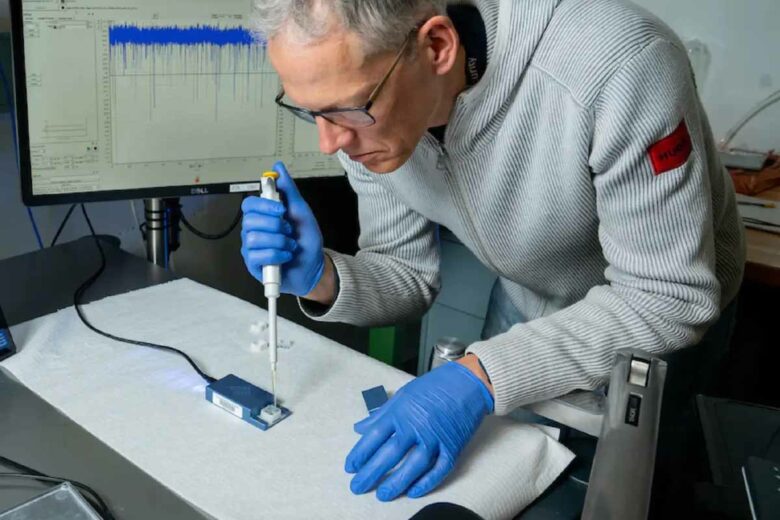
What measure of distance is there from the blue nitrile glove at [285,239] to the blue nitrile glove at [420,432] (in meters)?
0.25

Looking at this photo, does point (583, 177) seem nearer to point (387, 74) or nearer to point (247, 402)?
point (387, 74)

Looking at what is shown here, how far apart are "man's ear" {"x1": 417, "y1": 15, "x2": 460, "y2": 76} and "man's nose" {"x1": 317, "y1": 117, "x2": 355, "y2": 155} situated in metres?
0.13

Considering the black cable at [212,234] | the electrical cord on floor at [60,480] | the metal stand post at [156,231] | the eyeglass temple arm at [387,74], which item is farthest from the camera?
the black cable at [212,234]

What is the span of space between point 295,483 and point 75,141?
2.24ft

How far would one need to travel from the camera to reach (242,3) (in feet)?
4.06

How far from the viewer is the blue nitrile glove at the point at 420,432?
29.3 inches

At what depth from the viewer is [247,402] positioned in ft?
2.82

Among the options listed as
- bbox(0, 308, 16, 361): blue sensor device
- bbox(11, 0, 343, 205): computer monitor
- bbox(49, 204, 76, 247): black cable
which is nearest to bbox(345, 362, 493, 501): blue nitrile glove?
bbox(0, 308, 16, 361): blue sensor device

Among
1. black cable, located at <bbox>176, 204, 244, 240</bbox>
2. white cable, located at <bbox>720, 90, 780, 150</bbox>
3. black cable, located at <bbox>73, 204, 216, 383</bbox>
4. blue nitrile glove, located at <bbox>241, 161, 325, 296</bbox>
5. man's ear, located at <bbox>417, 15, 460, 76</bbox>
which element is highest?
man's ear, located at <bbox>417, 15, 460, 76</bbox>

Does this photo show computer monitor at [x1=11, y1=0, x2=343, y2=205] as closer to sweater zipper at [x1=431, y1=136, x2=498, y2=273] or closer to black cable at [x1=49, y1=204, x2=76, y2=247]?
black cable at [x1=49, y1=204, x2=76, y2=247]

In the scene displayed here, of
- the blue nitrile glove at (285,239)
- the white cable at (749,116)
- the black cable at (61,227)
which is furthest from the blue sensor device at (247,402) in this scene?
the white cable at (749,116)

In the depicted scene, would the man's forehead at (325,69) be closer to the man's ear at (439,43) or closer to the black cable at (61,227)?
the man's ear at (439,43)

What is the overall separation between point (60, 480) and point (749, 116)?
1889 millimetres

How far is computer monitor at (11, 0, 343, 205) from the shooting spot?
1.09 meters
